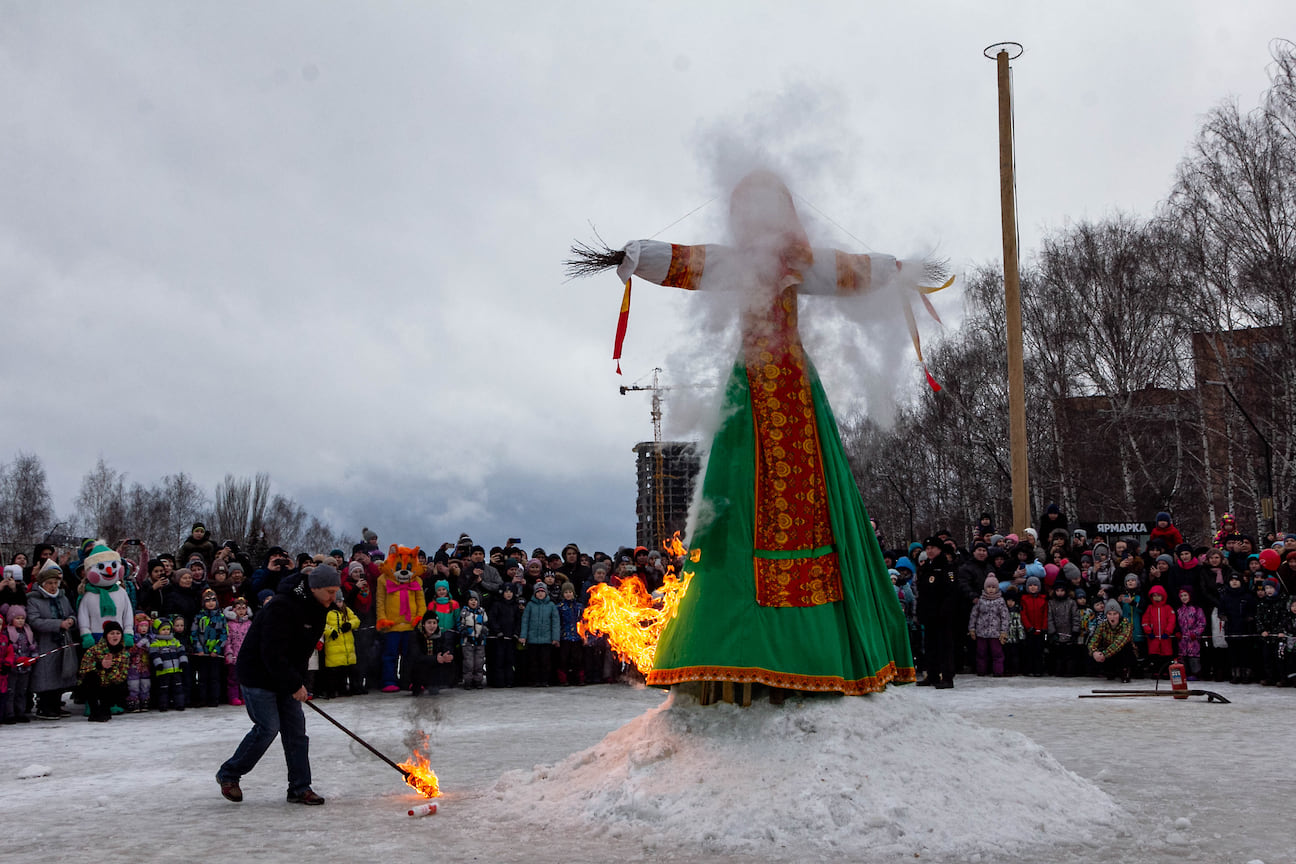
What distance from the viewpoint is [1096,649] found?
14125 millimetres

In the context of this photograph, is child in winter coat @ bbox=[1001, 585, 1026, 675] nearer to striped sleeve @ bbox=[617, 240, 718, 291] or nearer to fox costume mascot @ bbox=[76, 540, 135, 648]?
striped sleeve @ bbox=[617, 240, 718, 291]

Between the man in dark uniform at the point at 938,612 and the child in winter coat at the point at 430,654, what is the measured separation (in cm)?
594

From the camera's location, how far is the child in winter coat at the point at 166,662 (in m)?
12.2

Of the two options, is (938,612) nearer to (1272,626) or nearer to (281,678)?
(1272,626)

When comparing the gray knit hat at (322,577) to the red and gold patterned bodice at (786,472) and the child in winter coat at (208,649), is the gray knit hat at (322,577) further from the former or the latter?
the child in winter coat at (208,649)

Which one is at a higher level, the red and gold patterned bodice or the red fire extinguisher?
the red and gold patterned bodice

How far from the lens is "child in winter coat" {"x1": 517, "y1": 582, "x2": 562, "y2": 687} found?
14.3 metres

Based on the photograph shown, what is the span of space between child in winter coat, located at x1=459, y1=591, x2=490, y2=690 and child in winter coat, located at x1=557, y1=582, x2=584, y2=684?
1.07 meters

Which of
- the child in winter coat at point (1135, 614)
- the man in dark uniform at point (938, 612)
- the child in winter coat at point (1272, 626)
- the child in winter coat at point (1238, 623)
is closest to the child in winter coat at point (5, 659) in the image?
the man in dark uniform at point (938, 612)

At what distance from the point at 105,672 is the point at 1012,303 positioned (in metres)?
13.6

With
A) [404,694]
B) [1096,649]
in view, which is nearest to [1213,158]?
[1096,649]

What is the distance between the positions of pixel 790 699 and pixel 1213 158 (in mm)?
22800

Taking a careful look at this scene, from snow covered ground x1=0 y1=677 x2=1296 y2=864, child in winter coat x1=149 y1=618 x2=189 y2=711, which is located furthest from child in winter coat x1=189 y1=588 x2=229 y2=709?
snow covered ground x1=0 y1=677 x2=1296 y2=864

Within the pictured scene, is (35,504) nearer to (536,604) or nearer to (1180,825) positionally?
(536,604)
